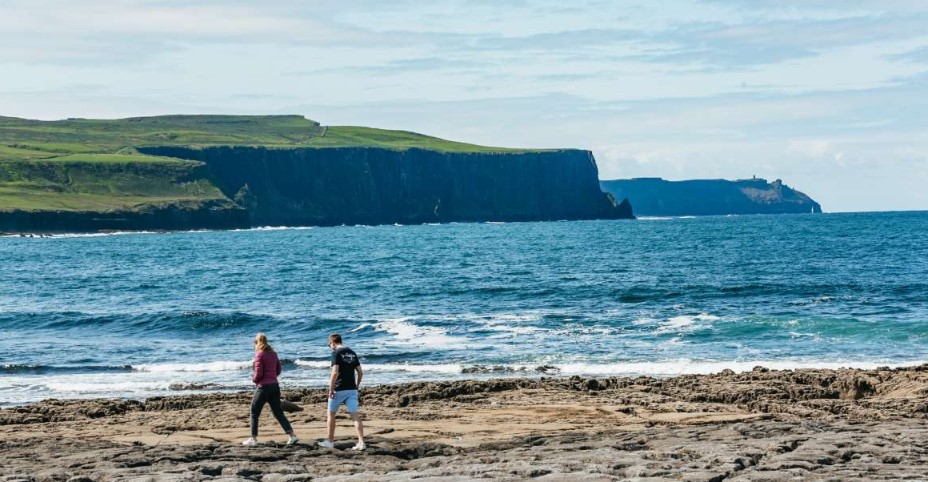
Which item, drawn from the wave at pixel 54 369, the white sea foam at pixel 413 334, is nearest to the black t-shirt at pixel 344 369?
the wave at pixel 54 369

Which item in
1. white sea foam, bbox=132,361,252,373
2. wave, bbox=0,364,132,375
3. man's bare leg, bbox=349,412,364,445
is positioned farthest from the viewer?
wave, bbox=0,364,132,375

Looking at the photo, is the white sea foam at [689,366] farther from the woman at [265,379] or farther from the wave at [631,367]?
the woman at [265,379]

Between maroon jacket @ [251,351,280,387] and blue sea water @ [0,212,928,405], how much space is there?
9968 mm

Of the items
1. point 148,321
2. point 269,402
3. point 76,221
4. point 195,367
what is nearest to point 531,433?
point 269,402

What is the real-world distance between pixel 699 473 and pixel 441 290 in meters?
44.1

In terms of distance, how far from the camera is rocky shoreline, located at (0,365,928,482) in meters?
15.2

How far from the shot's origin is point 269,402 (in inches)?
743

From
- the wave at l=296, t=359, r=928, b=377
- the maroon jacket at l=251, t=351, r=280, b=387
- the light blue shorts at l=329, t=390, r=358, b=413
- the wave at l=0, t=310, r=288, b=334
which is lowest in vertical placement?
the wave at l=0, t=310, r=288, b=334

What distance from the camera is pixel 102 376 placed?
31891mm

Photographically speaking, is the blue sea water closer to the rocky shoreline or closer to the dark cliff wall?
the rocky shoreline

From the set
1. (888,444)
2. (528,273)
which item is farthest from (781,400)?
(528,273)

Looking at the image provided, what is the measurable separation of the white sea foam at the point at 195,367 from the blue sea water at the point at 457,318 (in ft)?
0.31

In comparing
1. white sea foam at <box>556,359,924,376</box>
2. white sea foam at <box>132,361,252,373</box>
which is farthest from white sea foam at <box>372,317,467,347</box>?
white sea foam at <box>556,359,924,376</box>

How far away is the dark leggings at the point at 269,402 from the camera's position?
18.6 m
